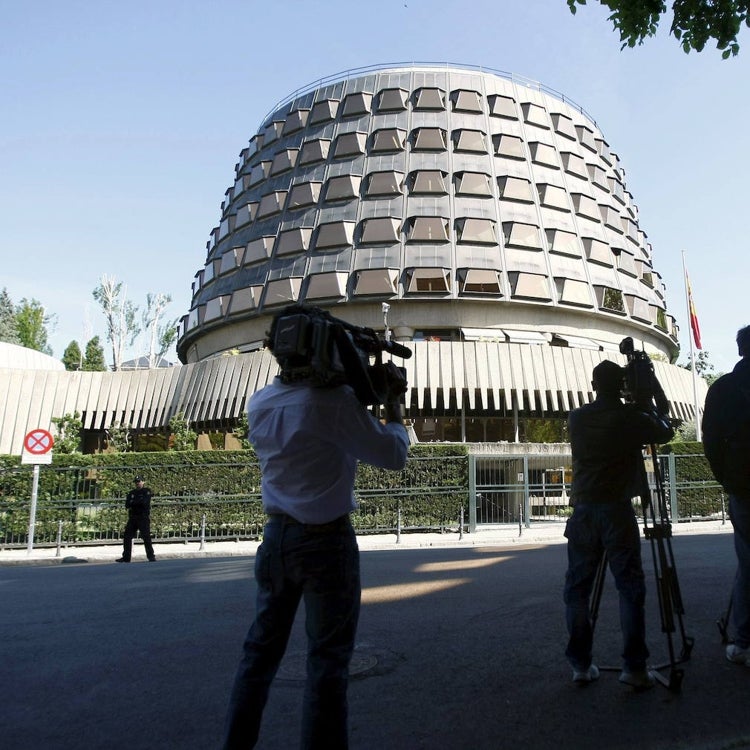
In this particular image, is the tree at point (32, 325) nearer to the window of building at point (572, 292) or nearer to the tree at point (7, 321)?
the tree at point (7, 321)

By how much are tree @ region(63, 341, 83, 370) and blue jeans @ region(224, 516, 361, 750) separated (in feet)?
270

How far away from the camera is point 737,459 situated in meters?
4.75

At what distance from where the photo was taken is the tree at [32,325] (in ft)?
→ 233

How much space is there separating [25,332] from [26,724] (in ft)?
249

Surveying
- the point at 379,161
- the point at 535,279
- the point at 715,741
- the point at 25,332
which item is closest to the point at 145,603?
the point at 715,741

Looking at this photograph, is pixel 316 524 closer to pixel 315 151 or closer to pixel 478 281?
pixel 478 281

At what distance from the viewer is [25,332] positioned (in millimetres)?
71062

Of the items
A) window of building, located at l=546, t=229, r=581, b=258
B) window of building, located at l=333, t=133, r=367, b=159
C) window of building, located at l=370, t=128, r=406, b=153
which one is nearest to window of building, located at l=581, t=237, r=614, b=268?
window of building, located at l=546, t=229, r=581, b=258

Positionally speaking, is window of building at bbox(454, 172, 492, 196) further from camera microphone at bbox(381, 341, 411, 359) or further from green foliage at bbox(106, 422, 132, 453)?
camera microphone at bbox(381, 341, 411, 359)

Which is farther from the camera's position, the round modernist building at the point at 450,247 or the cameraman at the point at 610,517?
the round modernist building at the point at 450,247

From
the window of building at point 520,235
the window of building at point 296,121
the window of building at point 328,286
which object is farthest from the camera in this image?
the window of building at point 296,121

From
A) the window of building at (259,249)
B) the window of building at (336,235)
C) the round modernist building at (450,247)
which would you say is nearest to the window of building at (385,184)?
the round modernist building at (450,247)

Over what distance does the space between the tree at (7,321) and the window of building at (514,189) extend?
50.8 meters

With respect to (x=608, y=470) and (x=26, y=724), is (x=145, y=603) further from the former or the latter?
(x=608, y=470)
